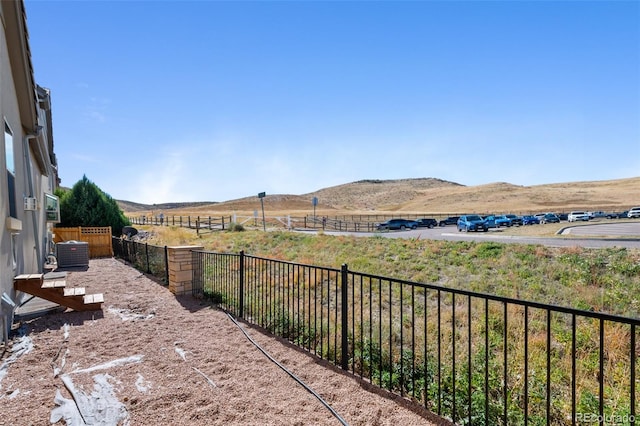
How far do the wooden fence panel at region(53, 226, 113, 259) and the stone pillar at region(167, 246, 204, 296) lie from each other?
9.84 metres

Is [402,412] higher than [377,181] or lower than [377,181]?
lower

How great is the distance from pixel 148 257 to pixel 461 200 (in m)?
93.0

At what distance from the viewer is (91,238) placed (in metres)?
15.2

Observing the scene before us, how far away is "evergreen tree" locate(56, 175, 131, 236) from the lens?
1605cm

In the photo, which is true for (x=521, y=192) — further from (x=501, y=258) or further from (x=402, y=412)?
(x=402, y=412)

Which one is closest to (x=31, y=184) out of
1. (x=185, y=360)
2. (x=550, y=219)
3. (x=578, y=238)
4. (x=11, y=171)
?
(x=11, y=171)

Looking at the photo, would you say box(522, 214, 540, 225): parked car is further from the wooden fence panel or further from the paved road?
the wooden fence panel

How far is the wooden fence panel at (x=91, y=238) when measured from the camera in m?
15.1

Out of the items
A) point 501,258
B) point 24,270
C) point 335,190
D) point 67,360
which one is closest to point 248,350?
point 67,360

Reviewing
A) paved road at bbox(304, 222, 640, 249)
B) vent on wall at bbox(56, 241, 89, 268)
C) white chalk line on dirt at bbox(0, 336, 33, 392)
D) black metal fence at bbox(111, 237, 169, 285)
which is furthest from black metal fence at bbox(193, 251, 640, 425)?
paved road at bbox(304, 222, 640, 249)

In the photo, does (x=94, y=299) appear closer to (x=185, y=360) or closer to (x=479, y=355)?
(x=185, y=360)

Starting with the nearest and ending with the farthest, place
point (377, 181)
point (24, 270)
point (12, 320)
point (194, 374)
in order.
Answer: point (194, 374) < point (12, 320) < point (24, 270) < point (377, 181)

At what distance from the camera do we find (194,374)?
12.7 feet

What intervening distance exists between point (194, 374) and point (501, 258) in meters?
8.81
